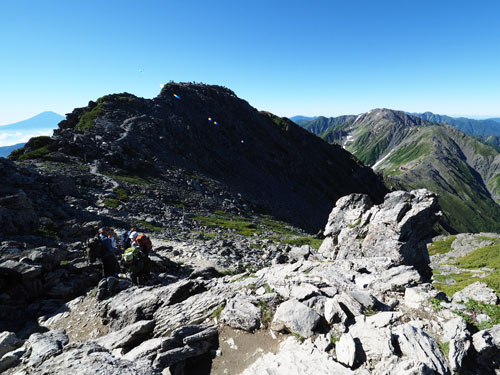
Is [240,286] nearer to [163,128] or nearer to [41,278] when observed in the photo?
[41,278]

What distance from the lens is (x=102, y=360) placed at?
9391 mm

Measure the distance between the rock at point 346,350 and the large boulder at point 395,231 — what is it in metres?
18.7

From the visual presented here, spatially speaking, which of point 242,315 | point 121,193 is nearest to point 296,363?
point 242,315

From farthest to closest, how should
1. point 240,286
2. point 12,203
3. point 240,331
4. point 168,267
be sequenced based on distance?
point 12,203 < point 168,267 < point 240,286 < point 240,331

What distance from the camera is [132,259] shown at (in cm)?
1858

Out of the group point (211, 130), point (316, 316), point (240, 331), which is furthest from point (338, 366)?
point (211, 130)

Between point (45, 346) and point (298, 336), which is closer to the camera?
point (45, 346)

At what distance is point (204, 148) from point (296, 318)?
342 feet

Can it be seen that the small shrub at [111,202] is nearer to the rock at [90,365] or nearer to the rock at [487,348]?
the rock at [90,365]

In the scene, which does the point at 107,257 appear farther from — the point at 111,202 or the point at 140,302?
the point at 111,202

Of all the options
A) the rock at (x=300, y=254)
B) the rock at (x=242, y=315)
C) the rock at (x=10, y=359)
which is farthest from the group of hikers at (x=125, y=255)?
the rock at (x=300, y=254)

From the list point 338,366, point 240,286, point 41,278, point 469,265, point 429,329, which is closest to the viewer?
point 338,366

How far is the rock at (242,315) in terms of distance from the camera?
43.2 feet

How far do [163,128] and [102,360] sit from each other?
340 ft
